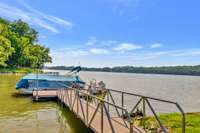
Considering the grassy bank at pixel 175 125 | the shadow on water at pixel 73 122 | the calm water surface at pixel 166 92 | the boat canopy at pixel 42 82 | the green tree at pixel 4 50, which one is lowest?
the calm water surface at pixel 166 92

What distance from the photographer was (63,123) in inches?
434

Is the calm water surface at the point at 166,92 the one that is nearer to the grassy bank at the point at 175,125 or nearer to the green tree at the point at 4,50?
the grassy bank at the point at 175,125

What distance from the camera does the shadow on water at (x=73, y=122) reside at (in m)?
9.81

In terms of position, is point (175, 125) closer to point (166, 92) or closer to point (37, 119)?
point (37, 119)

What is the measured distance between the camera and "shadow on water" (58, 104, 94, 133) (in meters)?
9.81

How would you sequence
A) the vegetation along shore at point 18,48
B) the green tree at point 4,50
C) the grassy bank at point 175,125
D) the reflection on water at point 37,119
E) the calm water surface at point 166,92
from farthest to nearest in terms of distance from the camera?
the vegetation along shore at point 18,48 < the green tree at point 4,50 < the calm water surface at point 166,92 < the reflection on water at point 37,119 < the grassy bank at point 175,125

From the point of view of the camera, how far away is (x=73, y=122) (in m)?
11.3

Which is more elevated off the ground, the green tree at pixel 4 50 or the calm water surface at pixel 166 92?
the green tree at pixel 4 50

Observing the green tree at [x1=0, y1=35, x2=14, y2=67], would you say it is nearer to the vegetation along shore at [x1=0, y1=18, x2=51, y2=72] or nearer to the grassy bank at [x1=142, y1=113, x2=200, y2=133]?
the vegetation along shore at [x1=0, y1=18, x2=51, y2=72]

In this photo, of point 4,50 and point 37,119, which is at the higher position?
point 4,50

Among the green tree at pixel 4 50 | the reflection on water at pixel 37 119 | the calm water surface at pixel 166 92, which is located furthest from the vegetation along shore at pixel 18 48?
the reflection on water at pixel 37 119

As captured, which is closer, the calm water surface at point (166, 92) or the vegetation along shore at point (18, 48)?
the calm water surface at point (166, 92)

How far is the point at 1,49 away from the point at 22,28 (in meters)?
25.5

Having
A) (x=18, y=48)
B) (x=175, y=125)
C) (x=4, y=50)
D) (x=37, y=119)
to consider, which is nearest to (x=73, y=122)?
(x=37, y=119)
